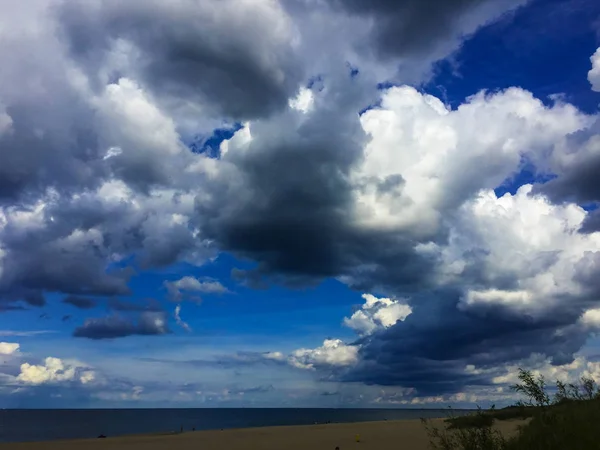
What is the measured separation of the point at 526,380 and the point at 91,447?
38.2 metres

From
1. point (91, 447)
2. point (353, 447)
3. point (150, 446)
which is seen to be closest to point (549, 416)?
point (353, 447)

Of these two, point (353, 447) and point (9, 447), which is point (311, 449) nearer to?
point (353, 447)

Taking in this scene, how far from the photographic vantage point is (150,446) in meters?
40.0

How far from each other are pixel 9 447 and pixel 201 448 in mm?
17049

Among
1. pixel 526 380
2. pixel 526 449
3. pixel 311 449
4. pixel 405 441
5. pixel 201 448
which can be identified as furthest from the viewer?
pixel 201 448

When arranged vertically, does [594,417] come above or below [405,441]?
above

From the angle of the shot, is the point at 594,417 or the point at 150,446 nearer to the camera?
the point at 594,417

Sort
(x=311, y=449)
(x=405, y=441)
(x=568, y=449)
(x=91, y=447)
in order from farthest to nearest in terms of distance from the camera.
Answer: (x=91, y=447) → (x=405, y=441) → (x=311, y=449) → (x=568, y=449)

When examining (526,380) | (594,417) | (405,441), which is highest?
(526,380)

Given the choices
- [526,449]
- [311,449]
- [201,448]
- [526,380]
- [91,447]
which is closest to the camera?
[526,449]

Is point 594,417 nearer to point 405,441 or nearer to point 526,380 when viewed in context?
point 526,380

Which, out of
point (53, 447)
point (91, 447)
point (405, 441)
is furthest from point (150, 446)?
point (405, 441)

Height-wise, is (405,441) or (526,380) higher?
(526,380)

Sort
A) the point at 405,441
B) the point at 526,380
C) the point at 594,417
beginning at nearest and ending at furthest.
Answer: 1. the point at 526,380
2. the point at 594,417
3. the point at 405,441
